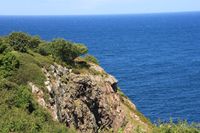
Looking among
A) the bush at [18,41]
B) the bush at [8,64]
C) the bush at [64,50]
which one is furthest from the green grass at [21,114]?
the bush at [64,50]

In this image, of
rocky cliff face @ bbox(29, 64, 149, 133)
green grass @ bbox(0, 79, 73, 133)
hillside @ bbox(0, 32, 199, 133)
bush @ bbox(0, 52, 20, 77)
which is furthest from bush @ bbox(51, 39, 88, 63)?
green grass @ bbox(0, 79, 73, 133)

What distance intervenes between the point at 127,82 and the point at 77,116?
71645 mm

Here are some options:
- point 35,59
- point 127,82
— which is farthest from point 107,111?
point 127,82

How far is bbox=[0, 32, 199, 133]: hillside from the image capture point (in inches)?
1329

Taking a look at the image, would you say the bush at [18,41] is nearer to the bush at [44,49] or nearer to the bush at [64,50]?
the bush at [44,49]

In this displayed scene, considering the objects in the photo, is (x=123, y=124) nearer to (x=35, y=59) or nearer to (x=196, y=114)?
(x=35, y=59)

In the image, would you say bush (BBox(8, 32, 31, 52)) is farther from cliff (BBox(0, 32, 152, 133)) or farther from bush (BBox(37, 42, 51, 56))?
bush (BBox(37, 42, 51, 56))

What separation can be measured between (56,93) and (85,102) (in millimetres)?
7960

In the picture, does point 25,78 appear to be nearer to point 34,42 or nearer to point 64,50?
point 64,50

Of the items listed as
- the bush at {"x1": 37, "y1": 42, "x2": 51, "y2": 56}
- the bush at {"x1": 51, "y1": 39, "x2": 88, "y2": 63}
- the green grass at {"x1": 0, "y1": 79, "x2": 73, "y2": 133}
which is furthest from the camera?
the bush at {"x1": 37, "y1": 42, "x2": 51, "y2": 56}

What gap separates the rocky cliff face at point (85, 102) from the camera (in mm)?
46125

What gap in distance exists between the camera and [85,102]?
54.0 metres

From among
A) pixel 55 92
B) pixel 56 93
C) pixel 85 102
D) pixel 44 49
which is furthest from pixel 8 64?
pixel 44 49

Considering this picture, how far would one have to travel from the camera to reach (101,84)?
57.9 metres
